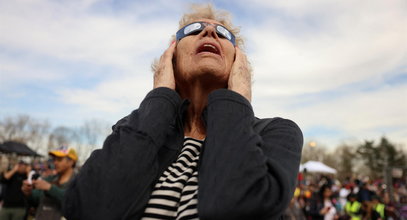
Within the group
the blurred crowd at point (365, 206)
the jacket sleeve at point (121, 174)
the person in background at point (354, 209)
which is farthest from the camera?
the person in background at point (354, 209)

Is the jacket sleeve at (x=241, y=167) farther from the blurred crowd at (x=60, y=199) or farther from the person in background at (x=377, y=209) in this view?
the person in background at (x=377, y=209)

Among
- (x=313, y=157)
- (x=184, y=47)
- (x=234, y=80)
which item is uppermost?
(x=184, y=47)

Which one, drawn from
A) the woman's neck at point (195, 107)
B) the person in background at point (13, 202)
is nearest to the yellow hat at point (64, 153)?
the person in background at point (13, 202)

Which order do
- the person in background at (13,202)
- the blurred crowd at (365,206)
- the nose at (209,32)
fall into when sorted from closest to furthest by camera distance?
the nose at (209,32), the person in background at (13,202), the blurred crowd at (365,206)

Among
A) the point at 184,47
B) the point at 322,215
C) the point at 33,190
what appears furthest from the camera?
the point at 322,215

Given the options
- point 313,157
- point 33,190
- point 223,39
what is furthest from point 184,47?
point 313,157

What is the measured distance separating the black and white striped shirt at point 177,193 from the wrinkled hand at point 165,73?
439 millimetres

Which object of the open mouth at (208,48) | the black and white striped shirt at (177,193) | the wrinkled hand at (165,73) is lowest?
the black and white striped shirt at (177,193)

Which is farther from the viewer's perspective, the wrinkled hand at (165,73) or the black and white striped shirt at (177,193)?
the wrinkled hand at (165,73)

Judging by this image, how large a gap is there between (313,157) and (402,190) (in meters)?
66.3

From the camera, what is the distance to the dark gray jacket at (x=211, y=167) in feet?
3.67

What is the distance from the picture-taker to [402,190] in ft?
31.7

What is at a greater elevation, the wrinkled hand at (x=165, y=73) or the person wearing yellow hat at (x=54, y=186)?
the wrinkled hand at (x=165, y=73)

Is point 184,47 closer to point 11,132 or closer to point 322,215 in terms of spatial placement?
point 322,215
